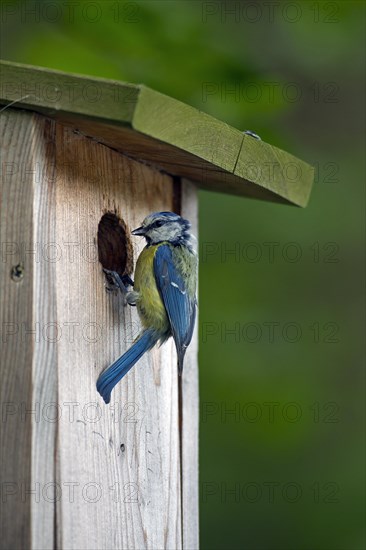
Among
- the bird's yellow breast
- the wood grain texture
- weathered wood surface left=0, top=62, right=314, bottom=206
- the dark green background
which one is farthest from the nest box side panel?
the dark green background

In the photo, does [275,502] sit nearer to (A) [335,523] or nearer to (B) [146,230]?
(A) [335,523]

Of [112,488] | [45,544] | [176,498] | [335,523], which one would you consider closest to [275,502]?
[335,523]

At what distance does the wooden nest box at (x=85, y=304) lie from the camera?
8.86ft

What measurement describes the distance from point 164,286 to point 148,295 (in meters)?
0.09

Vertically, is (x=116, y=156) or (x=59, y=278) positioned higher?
(x=116, y=156)

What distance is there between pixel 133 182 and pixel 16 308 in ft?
2.92

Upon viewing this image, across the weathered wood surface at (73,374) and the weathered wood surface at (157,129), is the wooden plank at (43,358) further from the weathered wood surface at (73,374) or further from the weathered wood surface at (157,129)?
the weathered wood surface at (157,129)

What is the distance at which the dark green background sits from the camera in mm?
4617

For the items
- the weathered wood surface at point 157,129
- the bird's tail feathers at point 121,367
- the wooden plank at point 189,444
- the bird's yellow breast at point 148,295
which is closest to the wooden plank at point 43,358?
the weathered wood surface at point 157,129

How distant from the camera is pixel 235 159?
10.7 ft

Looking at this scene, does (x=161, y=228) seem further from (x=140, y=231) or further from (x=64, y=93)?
(x=64, y=93)

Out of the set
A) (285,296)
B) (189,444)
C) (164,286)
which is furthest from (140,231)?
(285,296)

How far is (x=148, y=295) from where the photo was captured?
338cm

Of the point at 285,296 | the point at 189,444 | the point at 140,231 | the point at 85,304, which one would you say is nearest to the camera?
the point at 85,304
